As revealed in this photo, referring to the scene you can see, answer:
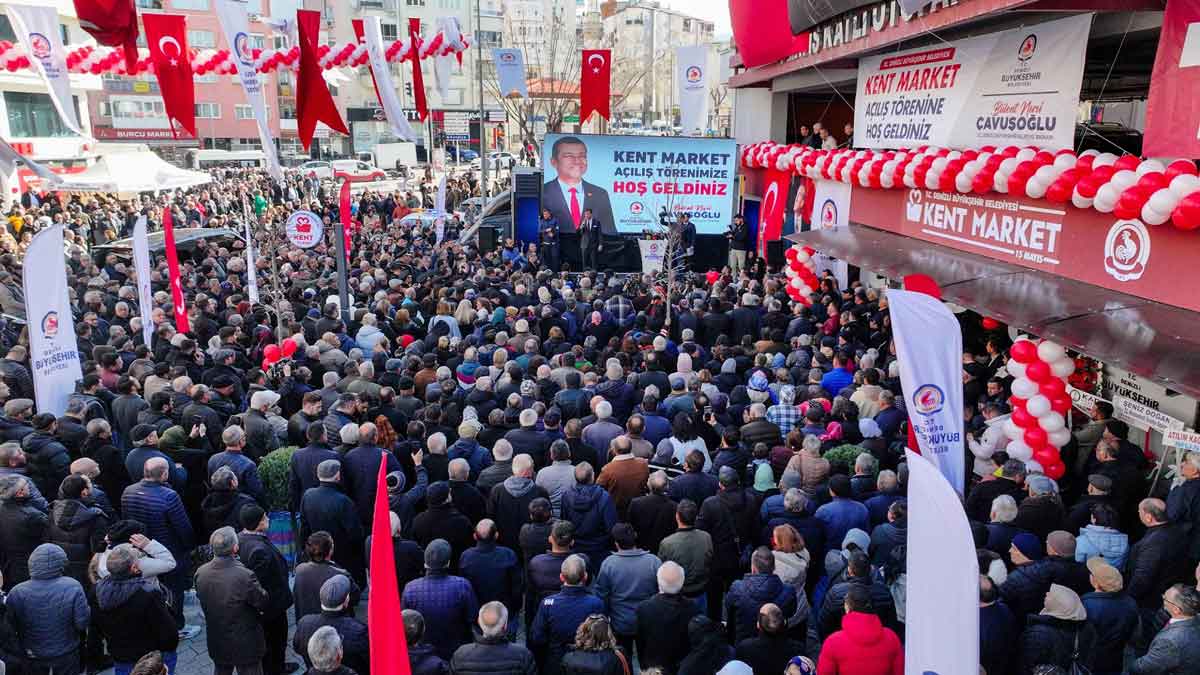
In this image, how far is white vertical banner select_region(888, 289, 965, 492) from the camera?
5504mm

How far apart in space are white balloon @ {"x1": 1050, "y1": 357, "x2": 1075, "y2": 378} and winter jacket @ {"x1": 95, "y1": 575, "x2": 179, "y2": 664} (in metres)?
7.30

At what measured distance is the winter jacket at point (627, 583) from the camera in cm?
546

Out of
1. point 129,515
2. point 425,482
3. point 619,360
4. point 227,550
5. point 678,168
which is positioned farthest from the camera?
point 678,168

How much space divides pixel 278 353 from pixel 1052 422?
26.0 feet

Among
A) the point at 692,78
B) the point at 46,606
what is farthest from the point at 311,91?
the point at 46,606

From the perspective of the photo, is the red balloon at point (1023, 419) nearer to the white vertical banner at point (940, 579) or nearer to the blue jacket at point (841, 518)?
the blue jacket at point (841, 518)

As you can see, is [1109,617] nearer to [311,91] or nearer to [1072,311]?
[1072,311]

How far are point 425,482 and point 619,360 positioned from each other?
347cm

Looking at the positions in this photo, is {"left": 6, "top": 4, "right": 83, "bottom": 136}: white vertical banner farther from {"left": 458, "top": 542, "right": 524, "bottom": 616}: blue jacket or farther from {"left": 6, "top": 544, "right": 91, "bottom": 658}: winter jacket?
{"left": 458, "top": 542, "right": 524, "bottom": 616}: blue jacket

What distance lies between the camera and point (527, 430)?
293 inches

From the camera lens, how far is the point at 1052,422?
299 inches

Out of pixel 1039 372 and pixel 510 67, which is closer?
pixel 1039 372

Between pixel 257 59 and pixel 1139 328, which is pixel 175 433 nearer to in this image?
pixel 1139 328

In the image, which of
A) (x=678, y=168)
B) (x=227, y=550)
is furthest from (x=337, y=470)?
(x=678, y=168)
